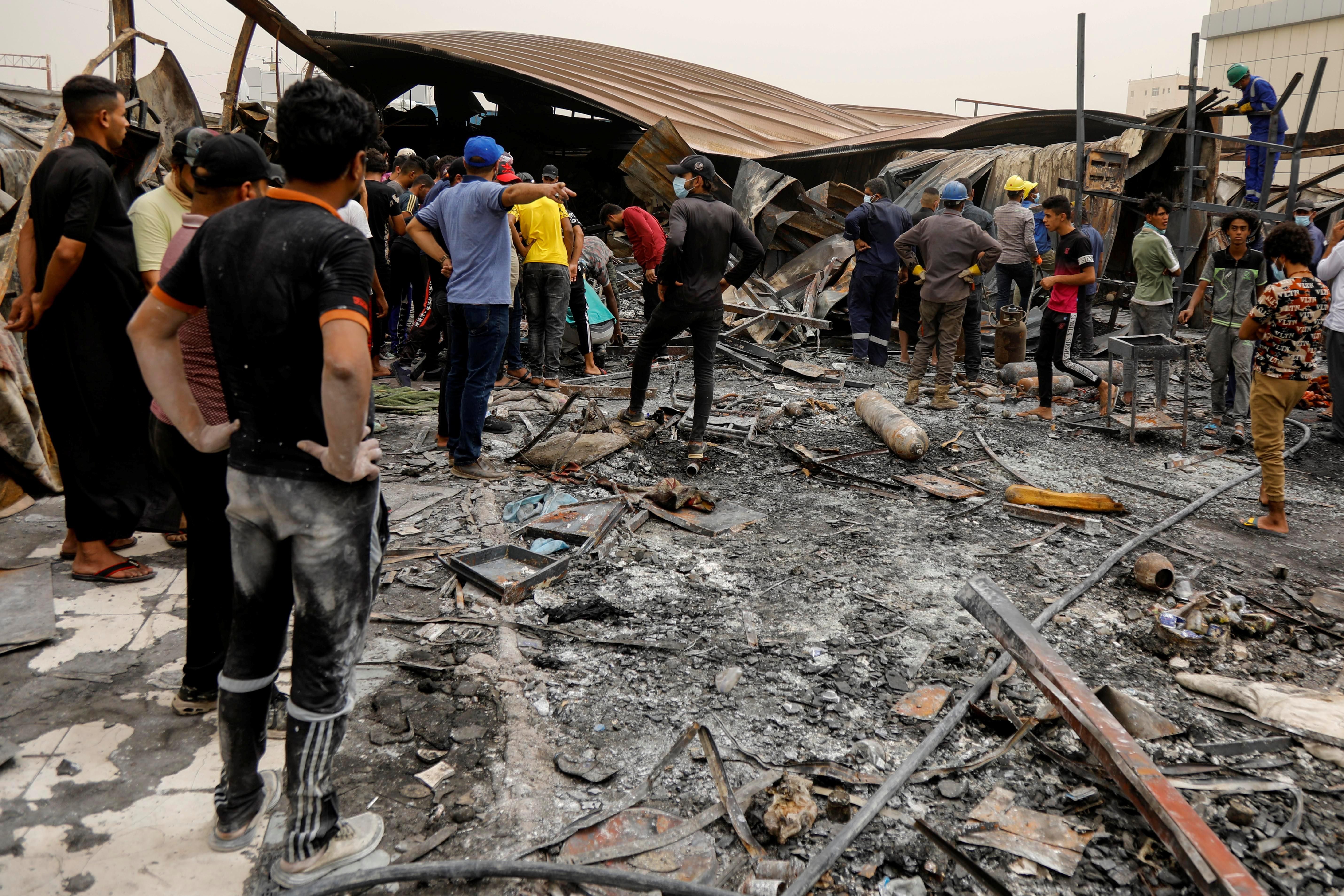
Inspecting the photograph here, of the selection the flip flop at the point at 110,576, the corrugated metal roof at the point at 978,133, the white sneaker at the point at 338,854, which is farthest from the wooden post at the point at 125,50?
the corrugated metal roof at the point at 978,133

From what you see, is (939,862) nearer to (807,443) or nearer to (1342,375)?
(807,443)

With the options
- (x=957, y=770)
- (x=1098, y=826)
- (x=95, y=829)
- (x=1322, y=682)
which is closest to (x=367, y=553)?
(x=95, y=829)

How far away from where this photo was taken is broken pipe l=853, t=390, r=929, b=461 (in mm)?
6707

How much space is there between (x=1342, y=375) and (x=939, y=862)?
6.97 m

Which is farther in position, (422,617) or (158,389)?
(422,617)

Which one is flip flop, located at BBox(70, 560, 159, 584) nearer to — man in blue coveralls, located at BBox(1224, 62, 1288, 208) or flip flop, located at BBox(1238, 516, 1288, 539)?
flip flop, located at BBox(1238, 516, 1288, 539)

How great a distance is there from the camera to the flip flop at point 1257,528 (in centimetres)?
543

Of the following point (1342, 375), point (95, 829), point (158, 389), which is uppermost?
point (158, 389)

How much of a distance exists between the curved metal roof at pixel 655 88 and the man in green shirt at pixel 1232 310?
417 inches

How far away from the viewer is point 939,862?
2547 millimetres

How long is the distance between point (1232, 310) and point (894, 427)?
11.8 ft

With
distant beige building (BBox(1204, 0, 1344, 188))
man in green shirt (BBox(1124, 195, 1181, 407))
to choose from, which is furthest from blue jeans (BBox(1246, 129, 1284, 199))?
distant beige building (BBox(1204, 0, 1344, 188))

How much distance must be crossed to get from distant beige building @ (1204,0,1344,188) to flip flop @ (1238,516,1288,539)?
18456mm

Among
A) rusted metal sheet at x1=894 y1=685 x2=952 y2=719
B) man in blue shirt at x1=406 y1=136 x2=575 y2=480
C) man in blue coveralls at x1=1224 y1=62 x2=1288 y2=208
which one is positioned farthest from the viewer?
man in blue coveralls at x1=1224 y1=62 x2=1288 y2=208
